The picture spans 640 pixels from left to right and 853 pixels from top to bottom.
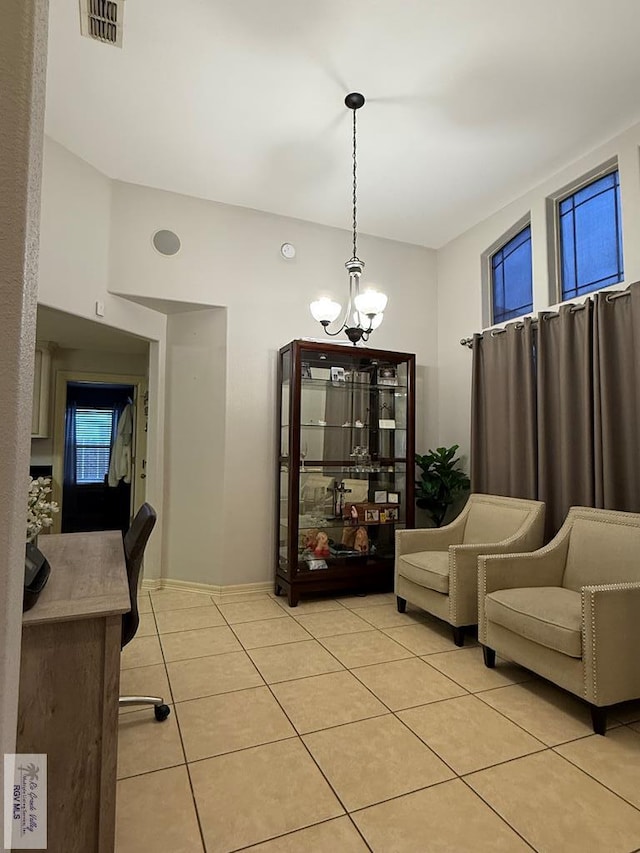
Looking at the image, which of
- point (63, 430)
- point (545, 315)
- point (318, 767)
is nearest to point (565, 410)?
point (545, 315)

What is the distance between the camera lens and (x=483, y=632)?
109 inches

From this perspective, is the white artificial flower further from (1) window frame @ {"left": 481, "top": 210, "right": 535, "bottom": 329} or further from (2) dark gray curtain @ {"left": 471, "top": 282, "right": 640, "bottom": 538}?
(1) window frame @ {"left": 481, "top": 210, "right": 535, "bottom": 329}

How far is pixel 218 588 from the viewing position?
13.2 ft

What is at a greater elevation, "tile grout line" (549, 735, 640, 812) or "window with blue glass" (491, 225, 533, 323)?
"window with blue glass" (491, 225, 533, 323)

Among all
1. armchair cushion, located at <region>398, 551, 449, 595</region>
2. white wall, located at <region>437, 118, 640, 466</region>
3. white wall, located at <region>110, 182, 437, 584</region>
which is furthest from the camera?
white wall, located at <region>110, 182, 437, 584</region>

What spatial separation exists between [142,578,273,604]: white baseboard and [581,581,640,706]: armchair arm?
2.65 metres

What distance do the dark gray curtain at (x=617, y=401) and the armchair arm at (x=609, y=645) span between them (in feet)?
3.03

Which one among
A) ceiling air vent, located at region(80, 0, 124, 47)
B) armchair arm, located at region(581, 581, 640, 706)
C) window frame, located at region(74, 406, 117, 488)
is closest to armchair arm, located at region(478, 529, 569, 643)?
armchair arm, located at region(581, 581, 640, 706)

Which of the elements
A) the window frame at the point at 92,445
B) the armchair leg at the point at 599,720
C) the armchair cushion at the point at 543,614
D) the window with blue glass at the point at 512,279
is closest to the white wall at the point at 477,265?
the window with blue glass at the point at 512,279

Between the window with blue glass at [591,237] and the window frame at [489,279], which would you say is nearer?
the window with blue glass at [591,237]

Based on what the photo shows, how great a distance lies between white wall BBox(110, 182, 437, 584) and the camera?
3846 millimetres

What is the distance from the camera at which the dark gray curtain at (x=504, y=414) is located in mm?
3559

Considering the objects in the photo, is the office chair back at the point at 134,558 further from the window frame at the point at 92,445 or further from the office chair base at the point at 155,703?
the window frame at the point at 92,445

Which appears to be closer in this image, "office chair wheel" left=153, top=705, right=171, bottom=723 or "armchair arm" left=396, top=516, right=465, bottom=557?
"office chair wheel" left=153, top=705, right=171, bottom=723
